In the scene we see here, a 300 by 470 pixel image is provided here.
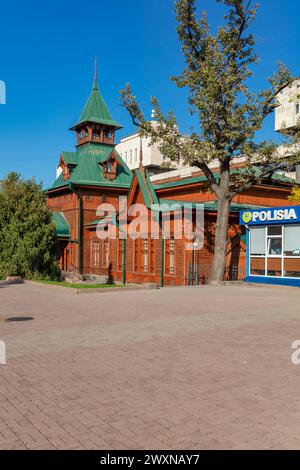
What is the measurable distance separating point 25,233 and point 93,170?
45.0 ft

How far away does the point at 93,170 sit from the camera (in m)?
39.4

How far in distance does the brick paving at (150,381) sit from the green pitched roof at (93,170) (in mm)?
25809

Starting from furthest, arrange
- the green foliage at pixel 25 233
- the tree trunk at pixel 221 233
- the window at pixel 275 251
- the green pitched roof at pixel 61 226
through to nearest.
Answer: the green pitched roof at pixel 61 226 < the green foliage at pixel 25 233 < the tree trunk at pixel 221 233 < the window at pixel 275 251

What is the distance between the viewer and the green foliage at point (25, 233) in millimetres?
26625

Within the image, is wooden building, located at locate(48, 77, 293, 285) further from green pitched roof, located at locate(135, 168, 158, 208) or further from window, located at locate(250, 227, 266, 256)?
window, located at locate(250, 227, 266, 256)

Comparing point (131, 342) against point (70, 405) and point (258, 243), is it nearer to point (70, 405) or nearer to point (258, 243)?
point (70, 405)

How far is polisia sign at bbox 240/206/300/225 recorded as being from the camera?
21953mm

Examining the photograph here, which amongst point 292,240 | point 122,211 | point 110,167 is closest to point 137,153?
point 110,167

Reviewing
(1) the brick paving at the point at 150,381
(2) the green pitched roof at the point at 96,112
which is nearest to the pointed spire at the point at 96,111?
(2) the green pitched roof at the point at 96,112

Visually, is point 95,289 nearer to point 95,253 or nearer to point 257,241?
point 257,241

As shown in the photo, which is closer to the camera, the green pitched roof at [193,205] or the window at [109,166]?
the green pitched roof at [193,205]

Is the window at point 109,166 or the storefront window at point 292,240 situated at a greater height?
the window at point 109,166

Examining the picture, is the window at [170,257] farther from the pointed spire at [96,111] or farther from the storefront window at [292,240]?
the pointed spire at [96,111]
